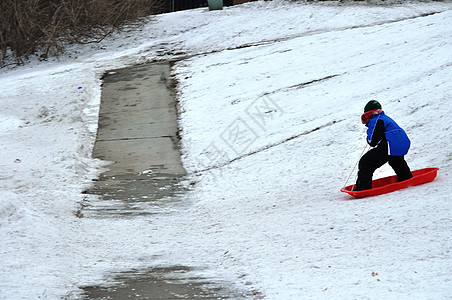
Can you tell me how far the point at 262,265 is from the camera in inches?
206

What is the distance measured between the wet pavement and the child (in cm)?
252

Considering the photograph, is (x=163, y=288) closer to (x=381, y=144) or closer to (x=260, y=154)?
(x=381, y=144)

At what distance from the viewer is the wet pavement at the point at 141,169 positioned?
195 inches

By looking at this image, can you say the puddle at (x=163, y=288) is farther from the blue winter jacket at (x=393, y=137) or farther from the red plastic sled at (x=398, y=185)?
the blue winter jacket at (x=393, y=137)

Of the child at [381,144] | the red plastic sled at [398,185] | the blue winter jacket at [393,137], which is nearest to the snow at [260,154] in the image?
the red plastic sled at [398,185]

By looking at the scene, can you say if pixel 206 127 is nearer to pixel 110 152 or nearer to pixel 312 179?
pixel 110 152

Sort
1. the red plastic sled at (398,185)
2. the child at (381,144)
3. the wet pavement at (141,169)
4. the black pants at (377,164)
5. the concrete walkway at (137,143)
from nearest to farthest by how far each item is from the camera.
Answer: the wet pavement at (141,169) < the red plastic sled at (398,185) < the child at (381,144) < the black pants at (377,164) < the concrete walkway at (137,143)

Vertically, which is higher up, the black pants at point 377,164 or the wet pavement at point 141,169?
the black pants at point 377,164

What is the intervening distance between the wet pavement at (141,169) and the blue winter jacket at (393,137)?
2.78 m

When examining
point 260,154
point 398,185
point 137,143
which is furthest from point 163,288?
point 137,143

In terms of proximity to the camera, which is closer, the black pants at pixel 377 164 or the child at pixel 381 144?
the child at pixel 381 144

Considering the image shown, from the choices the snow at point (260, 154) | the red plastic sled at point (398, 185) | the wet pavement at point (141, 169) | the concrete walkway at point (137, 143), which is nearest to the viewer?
the wet pavement at point (141, 169)

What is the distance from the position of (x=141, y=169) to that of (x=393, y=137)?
169 inches

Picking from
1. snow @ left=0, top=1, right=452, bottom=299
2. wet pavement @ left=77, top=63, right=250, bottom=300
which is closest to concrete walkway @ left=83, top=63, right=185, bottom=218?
wet pavement @ left=77, top=63, right=250, bottom=300
